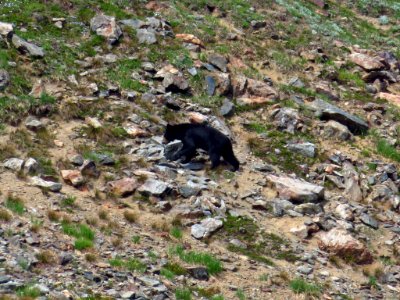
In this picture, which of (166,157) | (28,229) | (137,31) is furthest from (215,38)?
(28,229)

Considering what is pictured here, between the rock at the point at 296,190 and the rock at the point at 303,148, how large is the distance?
7.59ft

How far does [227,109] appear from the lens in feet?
73.6

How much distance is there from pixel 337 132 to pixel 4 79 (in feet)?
36.0

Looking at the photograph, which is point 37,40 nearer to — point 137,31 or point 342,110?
point 137,31

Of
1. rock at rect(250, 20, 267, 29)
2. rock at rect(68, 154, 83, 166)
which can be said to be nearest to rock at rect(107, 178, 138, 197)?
rock at rect(68, 154, 83, 166)

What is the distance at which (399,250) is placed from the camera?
54.7 ft

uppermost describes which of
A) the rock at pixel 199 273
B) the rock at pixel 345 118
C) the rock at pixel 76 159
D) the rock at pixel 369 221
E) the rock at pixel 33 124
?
the rock at pixel 199 273

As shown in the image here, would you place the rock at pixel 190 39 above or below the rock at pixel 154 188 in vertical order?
above

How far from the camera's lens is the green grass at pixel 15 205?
546 inches

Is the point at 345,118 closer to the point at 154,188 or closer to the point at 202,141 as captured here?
the point at 202,141

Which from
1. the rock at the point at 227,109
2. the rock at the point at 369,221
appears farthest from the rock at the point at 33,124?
the rock at the point at 369,221

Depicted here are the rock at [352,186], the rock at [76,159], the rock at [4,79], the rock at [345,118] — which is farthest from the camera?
the rock at [345,118]

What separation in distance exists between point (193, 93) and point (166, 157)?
491 cm

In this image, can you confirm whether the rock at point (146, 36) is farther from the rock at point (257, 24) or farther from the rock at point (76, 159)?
the rock at point (76, 159)
